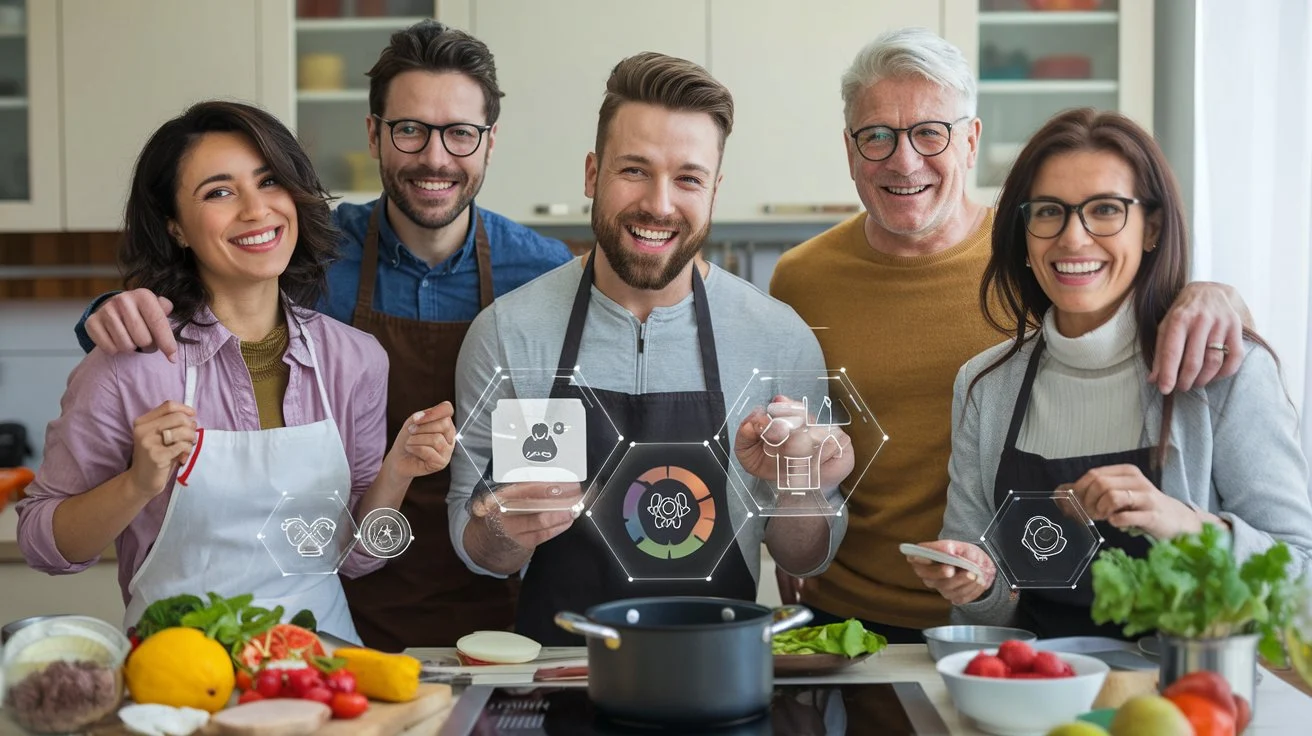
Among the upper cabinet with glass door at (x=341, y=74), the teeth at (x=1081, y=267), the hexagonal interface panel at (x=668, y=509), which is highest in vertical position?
the upper cabinet with glass door at (x=341, y=74)

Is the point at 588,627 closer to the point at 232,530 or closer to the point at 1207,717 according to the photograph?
the point at 1207,717

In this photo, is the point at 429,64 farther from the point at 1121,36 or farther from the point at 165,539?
the point at 1121,36

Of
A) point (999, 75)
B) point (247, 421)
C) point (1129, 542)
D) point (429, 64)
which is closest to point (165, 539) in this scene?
point (247, 421)

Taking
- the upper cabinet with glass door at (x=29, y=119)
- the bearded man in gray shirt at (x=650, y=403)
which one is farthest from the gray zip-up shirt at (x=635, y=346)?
the upper cabinet with glass door at (x=29, y=119)

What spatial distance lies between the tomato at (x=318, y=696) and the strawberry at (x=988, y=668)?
59 cm

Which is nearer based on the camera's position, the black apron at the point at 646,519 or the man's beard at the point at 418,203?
the black apron at the point at 646,519

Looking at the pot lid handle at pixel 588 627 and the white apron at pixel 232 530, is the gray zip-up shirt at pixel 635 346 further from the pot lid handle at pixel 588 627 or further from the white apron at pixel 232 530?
the pot lid handle at pixel 588 627

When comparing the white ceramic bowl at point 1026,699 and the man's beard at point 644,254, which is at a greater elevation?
the man's beard at point 644,254

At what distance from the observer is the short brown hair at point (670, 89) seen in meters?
1.67

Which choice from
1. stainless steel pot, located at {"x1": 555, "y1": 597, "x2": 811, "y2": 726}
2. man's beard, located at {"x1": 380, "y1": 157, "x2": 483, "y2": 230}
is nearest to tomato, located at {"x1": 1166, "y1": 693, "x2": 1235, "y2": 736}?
stainless steel pot, located at {"x1": 555, "y1": 597, "x2": 811, "y2": 726}

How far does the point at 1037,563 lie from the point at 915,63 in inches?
30.9

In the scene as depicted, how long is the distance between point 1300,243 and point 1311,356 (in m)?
0.22

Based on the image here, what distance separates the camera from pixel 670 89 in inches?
65.8

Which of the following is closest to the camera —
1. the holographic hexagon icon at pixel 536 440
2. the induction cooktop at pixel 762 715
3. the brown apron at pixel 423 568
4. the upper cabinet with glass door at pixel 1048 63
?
the induction cooktop at pixel 762 715
